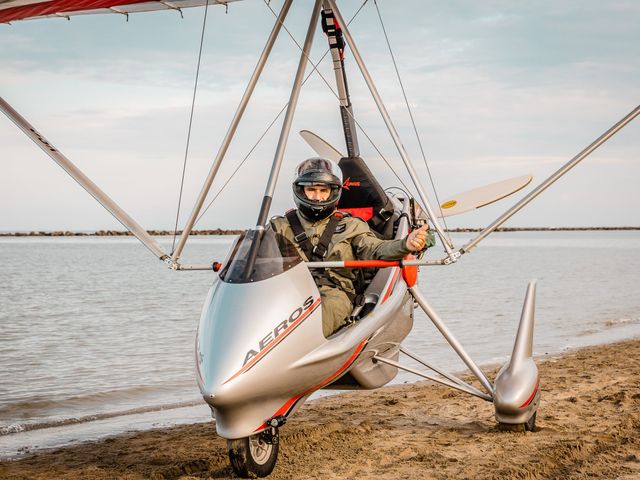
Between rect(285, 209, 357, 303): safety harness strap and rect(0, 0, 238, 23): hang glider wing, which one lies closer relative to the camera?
rect(285, 209, 357, 303): safety harness strap

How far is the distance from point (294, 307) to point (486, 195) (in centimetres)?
424

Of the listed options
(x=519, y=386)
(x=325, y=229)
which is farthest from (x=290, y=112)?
(x=519, y=386)

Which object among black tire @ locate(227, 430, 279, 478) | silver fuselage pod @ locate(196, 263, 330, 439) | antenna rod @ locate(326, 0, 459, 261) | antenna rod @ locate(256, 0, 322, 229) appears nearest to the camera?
silver fuselage pod @ locate(196, 263, 330, 439)

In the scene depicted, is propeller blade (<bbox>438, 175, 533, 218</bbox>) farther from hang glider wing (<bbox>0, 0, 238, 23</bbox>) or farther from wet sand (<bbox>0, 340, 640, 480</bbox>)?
hang glider wing (<bbox>0, 0, 238, 23</bbox>)

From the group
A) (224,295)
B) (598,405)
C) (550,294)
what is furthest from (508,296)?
(224,295)

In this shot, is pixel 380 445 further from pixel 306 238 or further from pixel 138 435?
pixel 138 435

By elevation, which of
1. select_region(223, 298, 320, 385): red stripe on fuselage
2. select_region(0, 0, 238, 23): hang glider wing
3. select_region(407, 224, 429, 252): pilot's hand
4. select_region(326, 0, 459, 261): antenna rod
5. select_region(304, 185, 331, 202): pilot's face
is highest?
select_region(0, 0, 238, 23): hang glider wing

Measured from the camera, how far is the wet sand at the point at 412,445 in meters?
5.41

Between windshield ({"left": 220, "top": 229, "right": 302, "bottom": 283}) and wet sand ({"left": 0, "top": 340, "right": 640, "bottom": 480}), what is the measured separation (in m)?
1.42

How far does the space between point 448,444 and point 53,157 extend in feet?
12.7

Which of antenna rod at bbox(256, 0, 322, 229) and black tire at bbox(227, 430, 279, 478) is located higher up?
antenna rod at bbox(256, 0, 322, 229)

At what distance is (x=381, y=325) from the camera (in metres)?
5.72

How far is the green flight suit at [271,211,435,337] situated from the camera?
17.9 ft

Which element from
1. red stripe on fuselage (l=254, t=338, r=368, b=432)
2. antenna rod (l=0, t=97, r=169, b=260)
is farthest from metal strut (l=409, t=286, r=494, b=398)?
antenna rod (l=0, t=97, r=169, b=260)
